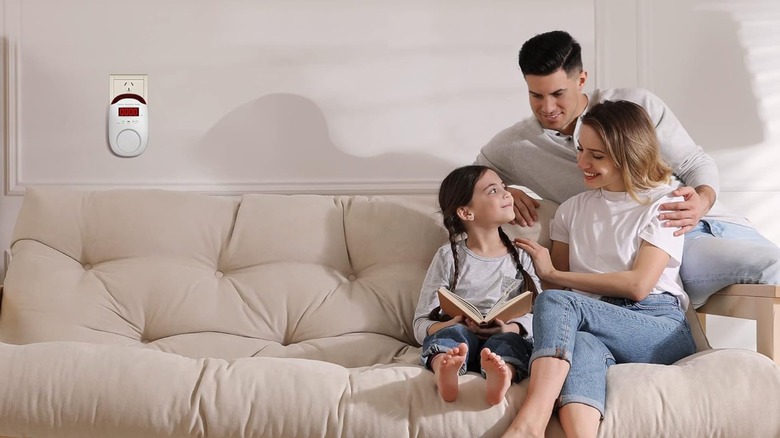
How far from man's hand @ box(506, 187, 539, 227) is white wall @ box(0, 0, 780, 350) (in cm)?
48

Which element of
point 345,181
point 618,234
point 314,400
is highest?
point 345,181

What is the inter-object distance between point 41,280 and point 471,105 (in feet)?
4.67

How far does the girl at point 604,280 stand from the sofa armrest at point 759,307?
101 millimetres

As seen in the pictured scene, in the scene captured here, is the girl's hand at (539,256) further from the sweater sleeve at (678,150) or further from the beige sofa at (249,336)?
the sweater sleeve at (678,150)

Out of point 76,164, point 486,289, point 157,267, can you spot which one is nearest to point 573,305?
point 486,289

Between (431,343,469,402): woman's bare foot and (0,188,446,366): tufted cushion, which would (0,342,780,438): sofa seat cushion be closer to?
(431,343,469,402): woman's bare foot

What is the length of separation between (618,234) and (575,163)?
14.1 inches

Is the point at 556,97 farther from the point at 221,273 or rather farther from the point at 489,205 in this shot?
the point at 221,273

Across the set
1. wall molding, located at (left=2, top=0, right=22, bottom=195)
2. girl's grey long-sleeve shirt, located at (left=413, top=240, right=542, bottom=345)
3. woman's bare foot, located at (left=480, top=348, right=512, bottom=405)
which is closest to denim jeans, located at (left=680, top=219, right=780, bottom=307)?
girl's grey long-sleeve shirt, located at (left=413, top=240, right=542, bottom=345)

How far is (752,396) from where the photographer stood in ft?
4.59

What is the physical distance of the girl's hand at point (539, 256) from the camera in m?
1.88

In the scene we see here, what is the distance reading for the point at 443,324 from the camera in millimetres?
1769

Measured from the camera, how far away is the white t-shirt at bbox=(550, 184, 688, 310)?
5.94 ft

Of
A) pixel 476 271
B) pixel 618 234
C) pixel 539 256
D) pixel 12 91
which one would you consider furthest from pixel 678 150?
pixel 12 91
